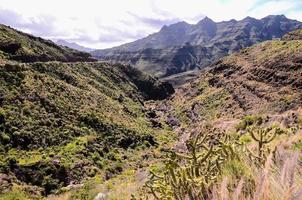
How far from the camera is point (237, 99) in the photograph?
75750 millimetres

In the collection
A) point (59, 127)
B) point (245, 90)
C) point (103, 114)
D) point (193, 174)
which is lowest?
point (59, 127)

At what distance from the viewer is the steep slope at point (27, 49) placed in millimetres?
79550

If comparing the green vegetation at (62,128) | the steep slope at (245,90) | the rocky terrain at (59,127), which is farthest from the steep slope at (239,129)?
the green vegetation at (62,128)

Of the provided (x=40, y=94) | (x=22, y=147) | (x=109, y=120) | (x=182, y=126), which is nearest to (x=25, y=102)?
(x=40, y=94)

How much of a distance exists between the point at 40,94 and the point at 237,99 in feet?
109

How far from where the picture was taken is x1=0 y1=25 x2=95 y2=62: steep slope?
7955 centimetres

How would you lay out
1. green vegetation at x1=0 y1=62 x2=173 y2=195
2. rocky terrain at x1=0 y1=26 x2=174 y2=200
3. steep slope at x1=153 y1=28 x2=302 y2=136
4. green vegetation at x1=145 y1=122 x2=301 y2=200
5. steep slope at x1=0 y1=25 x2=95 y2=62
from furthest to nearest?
steep slope at x1=0 y1=25 x2=95 y2=62, steep slope at x1=153 y1=28 x2=302 y2=136, green vegetation at x1=0 y1=62 x2=173 y2=195, rocky terrain at x1=0 y1=26 x2=174 y2=200, green vegetation at x1=145 y1=122 x2=301 y2=200

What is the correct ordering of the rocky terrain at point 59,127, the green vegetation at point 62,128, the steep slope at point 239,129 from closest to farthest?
the steep slope at point 239,129 → the rocky terrain at point 59,127 → the green vegetation at point 62,128

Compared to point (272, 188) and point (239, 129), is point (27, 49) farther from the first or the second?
point (272, 188)

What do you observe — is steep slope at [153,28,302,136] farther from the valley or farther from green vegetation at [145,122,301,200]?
green vegetation at [145,122,301,200]

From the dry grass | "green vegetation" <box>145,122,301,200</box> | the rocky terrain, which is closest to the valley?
the rocky terrain

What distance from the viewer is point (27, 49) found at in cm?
8562

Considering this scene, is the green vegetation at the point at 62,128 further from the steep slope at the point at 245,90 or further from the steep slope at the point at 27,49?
the steep slope at the point at 245,90

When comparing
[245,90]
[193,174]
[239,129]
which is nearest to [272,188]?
[193,174]
